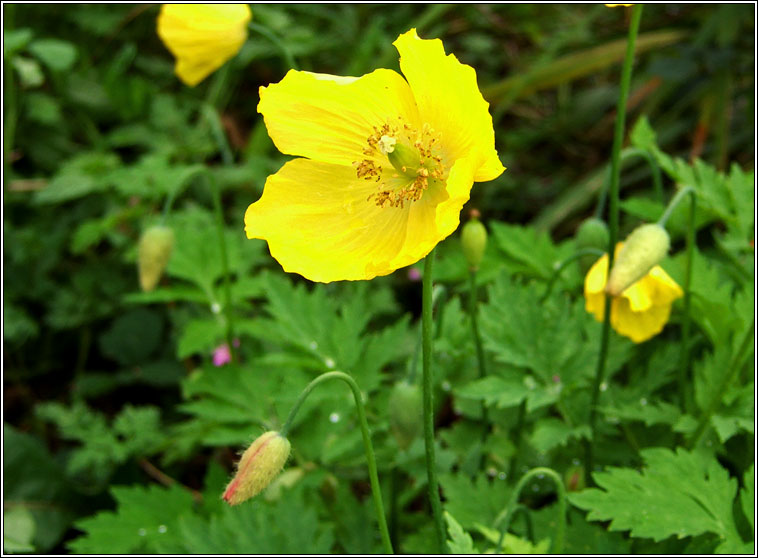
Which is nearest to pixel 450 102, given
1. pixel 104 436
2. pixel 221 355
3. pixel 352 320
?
pixel 352 320

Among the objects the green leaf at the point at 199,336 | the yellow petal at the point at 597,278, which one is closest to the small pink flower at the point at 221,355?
the green leaf at the point at 199,336

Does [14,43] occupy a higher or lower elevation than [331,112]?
lower

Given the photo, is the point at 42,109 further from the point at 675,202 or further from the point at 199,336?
the point at 675,202

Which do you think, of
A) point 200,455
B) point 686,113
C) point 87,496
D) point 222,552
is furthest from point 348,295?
point 686,113

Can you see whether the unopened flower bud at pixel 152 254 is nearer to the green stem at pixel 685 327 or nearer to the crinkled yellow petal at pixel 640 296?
the crinkled yellow petal at pixel 640 296

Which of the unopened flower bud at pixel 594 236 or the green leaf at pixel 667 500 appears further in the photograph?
the unopened flower bud at pixel 594 236

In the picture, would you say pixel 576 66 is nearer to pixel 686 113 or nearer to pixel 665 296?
pixel 686 113

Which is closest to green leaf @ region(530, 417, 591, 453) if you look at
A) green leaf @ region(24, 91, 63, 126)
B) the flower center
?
the flower center
